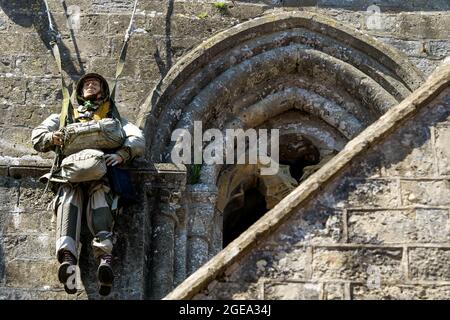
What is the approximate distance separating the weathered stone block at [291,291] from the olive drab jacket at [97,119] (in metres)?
3.68

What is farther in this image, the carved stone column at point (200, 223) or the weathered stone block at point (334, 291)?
the carved stone column at point (200, 223)

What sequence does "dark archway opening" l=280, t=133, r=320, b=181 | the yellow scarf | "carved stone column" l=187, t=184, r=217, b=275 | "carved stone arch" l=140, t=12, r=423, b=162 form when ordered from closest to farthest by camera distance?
the yellow scarf
"carved stone column" l=187, t=184, r=217, b=275
"carved stone arch" l=140, t=12, r=423, b=162
"dark archway opening" l=280, t=133, r=320, b=181

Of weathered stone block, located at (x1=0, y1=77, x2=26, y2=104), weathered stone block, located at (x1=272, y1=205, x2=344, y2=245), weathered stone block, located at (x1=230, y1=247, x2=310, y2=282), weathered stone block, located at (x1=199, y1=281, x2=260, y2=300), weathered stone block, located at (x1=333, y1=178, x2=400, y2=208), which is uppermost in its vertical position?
weathered stone block, located at (x1=0, y1=77, x2=26, y2=104)

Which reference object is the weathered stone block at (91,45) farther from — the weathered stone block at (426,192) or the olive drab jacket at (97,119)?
the weathered stone block at (426,192)

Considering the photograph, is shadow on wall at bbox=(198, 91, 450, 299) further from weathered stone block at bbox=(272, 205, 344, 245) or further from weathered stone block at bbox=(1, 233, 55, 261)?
weathered stone block at bbox=(1, 233, 55, 261)

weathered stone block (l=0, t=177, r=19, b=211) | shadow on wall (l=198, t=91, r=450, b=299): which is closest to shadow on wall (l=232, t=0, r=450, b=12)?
weathered stone block (l=0, t=177, r=19, b=211)

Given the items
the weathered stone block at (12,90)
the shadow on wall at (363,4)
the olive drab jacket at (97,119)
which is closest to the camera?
the olive drab jacket at (97,119)

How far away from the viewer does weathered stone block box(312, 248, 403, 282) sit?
1071 centimetres

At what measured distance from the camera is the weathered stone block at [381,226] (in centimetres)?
1089

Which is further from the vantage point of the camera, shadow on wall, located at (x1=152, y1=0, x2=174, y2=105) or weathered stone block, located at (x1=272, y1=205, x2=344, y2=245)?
shadow on wall, located at (x1=152, y1=0, x2=174, y2=105)

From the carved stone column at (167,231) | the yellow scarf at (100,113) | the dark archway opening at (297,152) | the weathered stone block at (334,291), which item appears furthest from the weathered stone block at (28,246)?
the weathered stone block at (334,291)

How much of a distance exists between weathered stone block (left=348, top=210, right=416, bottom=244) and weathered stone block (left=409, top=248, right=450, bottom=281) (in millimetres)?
150

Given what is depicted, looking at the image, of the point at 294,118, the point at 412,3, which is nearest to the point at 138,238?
the point at 294,118
